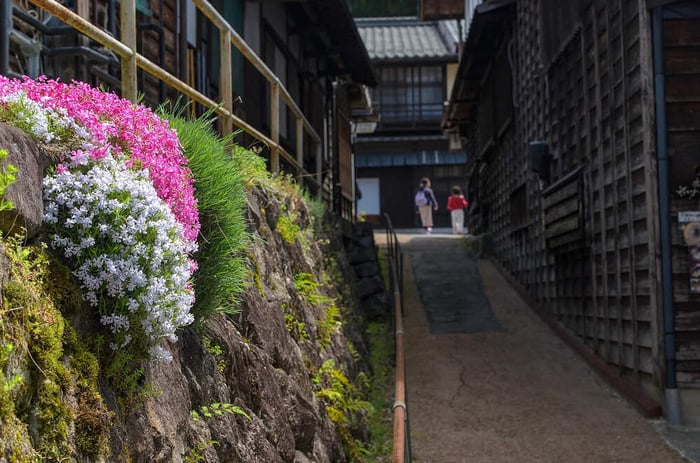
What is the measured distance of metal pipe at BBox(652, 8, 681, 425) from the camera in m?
8.62

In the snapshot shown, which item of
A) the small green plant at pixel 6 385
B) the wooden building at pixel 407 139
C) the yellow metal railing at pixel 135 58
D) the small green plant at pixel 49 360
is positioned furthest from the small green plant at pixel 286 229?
the wooden building at pixel 407 139

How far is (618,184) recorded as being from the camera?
32.4 ft

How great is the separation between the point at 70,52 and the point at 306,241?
2.85 metres

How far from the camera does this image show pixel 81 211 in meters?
2.80

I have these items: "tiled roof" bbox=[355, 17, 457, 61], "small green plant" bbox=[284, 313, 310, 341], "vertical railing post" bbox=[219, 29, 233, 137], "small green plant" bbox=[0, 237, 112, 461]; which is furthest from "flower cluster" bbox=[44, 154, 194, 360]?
"tiled roof" bbox=[355, 17, 457, 61]

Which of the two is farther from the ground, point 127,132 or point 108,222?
point 127,132

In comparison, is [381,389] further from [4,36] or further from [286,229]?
[4,36]

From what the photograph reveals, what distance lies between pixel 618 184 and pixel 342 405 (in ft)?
15.7

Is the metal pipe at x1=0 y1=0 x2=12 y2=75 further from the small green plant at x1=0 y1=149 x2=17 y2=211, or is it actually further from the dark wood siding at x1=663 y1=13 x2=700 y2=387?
the dark wood siding at x1=663 y1=13 x2=700 y2=387

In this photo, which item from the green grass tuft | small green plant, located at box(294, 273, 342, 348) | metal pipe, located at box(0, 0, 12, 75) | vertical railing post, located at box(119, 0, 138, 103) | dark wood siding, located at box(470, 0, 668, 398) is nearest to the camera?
metal pipe, located at box(0, 0, 12, 75)

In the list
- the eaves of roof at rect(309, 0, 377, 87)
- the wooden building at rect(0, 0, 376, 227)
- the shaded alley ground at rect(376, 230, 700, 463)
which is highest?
the eaves of roof at rect(309, 0, 377, 87)

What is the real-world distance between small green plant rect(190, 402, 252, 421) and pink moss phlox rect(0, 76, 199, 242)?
0.78m

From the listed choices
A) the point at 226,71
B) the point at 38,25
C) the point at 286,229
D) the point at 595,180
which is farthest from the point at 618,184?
the point at 38,25

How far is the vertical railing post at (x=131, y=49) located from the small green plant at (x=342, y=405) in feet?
8.95
